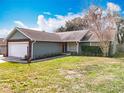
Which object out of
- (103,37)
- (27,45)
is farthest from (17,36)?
(103,37)

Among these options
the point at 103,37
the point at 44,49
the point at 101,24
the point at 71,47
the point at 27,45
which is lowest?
the point at 44,49

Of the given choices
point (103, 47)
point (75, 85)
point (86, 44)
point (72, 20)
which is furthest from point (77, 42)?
point (72, 20)

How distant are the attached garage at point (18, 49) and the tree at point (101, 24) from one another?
10.5 m

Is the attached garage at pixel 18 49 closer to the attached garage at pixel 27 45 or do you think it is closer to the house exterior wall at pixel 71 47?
the attached garage at pixel 27 45

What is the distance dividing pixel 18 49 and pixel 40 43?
135 inches

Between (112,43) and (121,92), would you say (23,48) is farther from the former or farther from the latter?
(121,92)

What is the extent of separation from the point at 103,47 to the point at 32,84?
17607 mm

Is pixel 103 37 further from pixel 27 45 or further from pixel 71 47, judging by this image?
pixel 27 45

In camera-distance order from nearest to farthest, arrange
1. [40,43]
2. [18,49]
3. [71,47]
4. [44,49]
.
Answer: [40,43] < [18,49] < [44,49] < [71,47]

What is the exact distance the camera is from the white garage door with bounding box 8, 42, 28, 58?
21547 mm

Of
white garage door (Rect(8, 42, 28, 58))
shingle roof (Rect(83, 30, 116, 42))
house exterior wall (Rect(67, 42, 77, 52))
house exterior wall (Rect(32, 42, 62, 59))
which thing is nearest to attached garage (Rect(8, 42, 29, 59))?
white garage door (Rect(8, 42, 28, 58))

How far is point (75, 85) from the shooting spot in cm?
770

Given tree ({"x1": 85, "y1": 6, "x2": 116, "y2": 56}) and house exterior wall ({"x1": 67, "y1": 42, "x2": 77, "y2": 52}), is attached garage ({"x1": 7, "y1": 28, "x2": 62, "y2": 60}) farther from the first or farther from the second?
tree ({"x1": 85, "y1": 6, "x2": 116, "y2": 56})

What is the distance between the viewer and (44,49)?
74.3 feet
